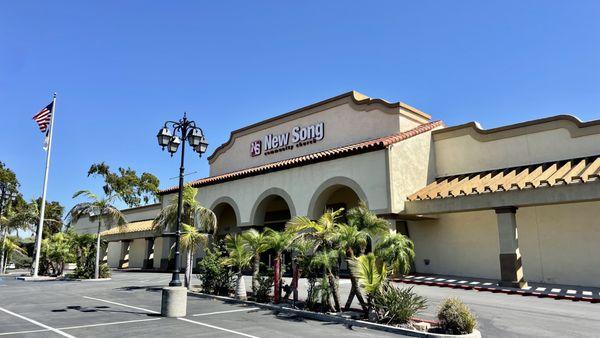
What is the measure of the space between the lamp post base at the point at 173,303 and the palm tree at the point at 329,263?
4210 mm

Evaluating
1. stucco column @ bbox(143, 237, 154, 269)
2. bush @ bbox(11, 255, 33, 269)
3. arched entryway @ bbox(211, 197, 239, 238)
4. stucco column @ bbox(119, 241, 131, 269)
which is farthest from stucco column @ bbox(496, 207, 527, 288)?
bush @ bbox(11, 255, 33, 269)

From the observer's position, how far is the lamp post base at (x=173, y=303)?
13086 mm

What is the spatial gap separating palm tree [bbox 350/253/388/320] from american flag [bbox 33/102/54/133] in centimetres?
2807

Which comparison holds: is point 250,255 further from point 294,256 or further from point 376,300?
point 376,300

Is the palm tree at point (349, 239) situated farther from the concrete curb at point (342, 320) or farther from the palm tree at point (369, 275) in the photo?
the concrete curb at point (342, 320)

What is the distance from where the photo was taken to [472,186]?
20922 mm

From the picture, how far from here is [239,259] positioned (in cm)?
1734

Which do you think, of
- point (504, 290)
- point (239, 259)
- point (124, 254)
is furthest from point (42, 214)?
point (504, 290)

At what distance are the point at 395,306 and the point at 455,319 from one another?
188cm

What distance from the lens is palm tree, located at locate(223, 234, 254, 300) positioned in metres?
16.7

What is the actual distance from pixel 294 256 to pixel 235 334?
5151 millimetres

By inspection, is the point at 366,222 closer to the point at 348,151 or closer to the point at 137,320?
the point at 137,320

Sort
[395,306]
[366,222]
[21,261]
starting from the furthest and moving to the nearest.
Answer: [21,261] < [366,222] < [395,306]

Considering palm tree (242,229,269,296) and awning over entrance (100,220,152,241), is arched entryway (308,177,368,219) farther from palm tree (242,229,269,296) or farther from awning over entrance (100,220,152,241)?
awning over entrance (100,220,152,241)
